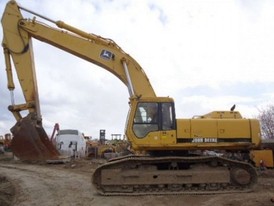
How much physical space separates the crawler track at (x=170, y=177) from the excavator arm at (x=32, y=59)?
3.56 m

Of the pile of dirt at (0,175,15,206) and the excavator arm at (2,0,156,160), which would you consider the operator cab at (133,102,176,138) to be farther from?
the pile of dirt at (0,175,15,206)

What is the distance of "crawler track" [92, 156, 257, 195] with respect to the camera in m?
14.3

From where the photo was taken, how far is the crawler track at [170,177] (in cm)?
A: 1430

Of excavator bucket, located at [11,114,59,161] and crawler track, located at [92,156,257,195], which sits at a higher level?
excavator bucket, located at [11,114,59,161]

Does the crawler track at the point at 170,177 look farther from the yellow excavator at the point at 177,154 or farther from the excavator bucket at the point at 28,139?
the excavator bucket at the point at 28,139

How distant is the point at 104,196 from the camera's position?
45.2 ft

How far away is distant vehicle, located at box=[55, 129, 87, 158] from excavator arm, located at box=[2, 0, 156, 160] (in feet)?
28.8

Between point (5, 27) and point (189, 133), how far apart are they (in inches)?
423

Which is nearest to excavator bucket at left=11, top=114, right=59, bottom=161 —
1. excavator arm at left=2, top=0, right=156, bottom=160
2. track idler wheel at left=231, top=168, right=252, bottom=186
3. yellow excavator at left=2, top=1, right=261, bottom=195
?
excavator arm at left=2, top=0, right=156, bottom=160

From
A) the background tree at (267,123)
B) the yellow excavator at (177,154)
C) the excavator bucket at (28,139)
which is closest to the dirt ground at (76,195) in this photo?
the yellow excavator at (177,154)

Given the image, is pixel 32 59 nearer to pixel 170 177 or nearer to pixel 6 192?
pixel 6 192

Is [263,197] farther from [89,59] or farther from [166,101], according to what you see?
[89,59]

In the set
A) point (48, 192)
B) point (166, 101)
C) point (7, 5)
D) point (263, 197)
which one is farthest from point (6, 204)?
point (7, 5)

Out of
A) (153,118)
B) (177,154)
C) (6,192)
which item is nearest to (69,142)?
(6,192)
